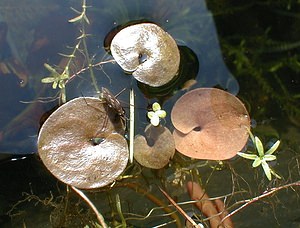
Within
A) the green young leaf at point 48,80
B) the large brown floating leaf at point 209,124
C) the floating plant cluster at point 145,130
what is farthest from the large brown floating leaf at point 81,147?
the large brown floating leaf at point 209,124

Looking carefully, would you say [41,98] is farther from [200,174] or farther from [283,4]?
[283,4]

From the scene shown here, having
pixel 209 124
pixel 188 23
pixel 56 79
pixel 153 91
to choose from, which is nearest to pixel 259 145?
pixel 209 124

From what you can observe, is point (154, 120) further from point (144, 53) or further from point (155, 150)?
point (144, 53)

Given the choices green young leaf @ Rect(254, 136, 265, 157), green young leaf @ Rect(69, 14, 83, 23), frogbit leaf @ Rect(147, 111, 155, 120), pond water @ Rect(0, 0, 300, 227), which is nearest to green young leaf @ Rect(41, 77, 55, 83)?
pond water @ Rect(0, 0, 300, 227)

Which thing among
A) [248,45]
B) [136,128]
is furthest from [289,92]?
[136,128]

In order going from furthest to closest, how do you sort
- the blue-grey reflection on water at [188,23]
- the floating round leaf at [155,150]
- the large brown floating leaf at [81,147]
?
the blue-grey reflection on water at [188,23] → the floating round leaf at [155,150] → the large brown floating leaf at [81,147]

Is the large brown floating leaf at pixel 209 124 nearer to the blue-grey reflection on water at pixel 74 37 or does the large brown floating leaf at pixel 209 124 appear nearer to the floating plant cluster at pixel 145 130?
the floating plant cluster at pixel 145 130
